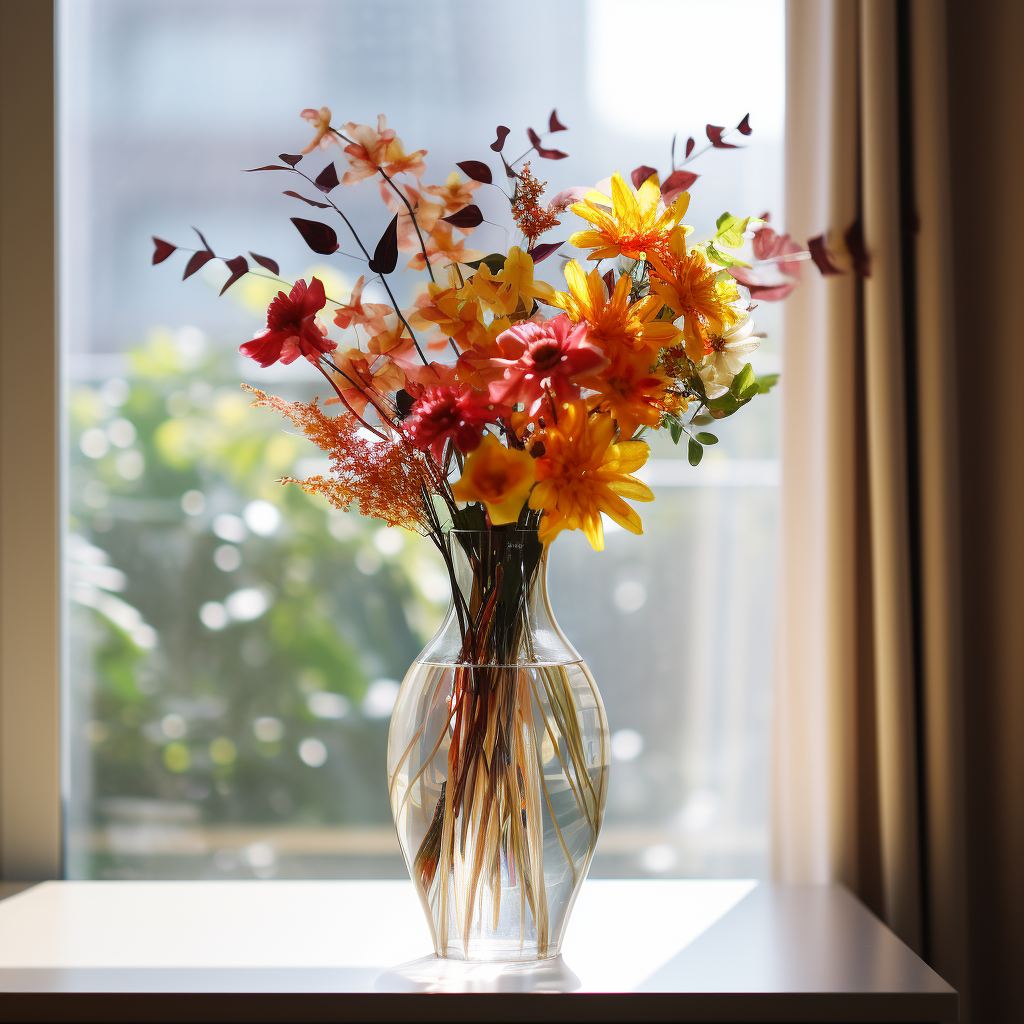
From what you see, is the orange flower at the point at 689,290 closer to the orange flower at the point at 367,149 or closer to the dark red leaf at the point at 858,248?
the orange flower at the point at 367,149

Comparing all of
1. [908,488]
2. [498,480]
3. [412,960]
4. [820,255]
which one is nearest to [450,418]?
[498,480]

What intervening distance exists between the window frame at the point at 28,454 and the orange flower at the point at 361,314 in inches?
23.6

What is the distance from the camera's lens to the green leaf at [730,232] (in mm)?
772

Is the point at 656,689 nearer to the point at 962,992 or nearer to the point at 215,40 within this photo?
the point at 962,992

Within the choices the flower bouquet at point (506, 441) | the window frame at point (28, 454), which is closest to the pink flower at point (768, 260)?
the flower bouquet at point (506, 441)

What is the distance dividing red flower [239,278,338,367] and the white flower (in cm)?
33

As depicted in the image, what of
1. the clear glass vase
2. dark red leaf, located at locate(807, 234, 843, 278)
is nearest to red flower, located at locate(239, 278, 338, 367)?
the clear glass vase

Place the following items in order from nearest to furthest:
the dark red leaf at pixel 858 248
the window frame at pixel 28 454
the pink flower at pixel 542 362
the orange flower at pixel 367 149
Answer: the pink flower at pixel 542 362
the orange flower at pixel 367 149
the dark red leaf at pixel 858 248
the window frame at pixel 28 454

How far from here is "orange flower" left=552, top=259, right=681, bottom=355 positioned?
71cm

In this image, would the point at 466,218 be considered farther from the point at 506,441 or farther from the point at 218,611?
the point at 218,611

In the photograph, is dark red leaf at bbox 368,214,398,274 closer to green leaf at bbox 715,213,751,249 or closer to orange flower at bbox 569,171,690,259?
orange flower at bbox 569,171,690,259

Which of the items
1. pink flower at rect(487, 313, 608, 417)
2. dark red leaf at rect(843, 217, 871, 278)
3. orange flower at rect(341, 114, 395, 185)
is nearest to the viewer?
pink flower at rect(487, 313, 608, 417)

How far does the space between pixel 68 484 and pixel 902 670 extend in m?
1.12

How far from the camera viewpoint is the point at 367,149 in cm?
77
